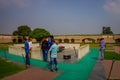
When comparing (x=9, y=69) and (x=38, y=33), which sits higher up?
(x=38, y=33)

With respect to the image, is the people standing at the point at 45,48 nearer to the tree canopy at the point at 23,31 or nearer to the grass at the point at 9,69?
the grass at the point at 9,69

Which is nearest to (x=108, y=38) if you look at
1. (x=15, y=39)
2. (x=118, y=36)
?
(x=118, y=36)

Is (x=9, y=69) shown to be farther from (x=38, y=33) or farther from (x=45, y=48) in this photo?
(x=38, y=33)

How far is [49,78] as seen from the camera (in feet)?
34.4

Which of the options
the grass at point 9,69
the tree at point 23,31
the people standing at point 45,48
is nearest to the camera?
the grass at point 9,69

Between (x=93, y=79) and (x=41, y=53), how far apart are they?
943cm

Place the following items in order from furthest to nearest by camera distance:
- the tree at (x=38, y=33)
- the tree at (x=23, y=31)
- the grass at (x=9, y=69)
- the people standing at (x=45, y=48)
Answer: the tree at (x=23, y=31), the tree at (x=38, y=33), the people standing at (x=45, y=48), the grass at (x=9, y=69)

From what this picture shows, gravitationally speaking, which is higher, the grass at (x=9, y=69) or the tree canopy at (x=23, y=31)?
the tree canopy at (x=23, y=31)


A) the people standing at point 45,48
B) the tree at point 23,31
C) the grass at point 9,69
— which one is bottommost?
the grass at point 9,69

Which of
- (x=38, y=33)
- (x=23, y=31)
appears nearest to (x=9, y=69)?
(x=38, y=33)

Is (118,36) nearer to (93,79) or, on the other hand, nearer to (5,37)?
(5,37)

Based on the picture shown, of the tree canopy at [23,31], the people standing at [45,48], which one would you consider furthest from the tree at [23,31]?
the people standing at [45,48]

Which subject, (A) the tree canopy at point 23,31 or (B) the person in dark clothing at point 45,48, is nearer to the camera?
(B) the person in dark clothing at point 45,48

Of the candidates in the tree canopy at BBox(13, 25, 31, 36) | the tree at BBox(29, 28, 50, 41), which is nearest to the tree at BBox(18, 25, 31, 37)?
the tree canopy at BBox(13, 25, 31, 36)
